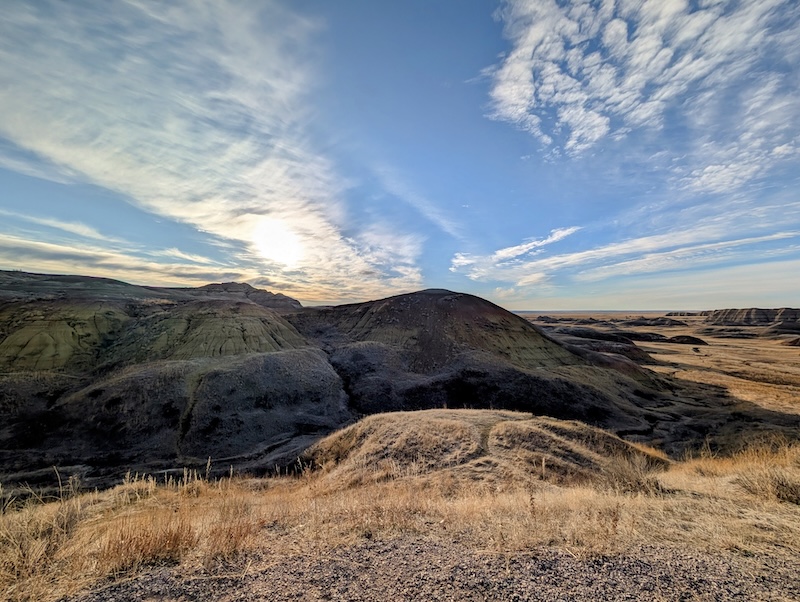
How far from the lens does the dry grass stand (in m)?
4.32

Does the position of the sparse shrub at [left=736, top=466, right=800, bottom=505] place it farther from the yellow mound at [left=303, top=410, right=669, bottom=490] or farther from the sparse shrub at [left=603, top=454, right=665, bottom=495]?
the yellow mound at [left=303, top=410, right=669, bottom=490]

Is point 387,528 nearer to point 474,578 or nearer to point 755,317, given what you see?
point 474,578

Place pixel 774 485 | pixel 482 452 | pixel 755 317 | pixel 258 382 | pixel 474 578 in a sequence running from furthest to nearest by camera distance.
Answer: pixel 755 317
pixel 258 382
pixel 482 452
pixel 774 485
pixel 474 578

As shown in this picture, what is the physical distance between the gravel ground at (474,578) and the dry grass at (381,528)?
0.27 meters

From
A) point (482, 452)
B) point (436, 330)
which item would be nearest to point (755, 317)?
point (436, 330)

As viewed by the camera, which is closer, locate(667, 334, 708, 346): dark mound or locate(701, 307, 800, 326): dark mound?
locate(667, 334, 708, 346): dark mound

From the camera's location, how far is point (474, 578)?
405 centimetres

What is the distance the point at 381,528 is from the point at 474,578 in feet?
6.59

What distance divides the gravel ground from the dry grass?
0.88 ft

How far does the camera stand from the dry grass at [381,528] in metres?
4.32

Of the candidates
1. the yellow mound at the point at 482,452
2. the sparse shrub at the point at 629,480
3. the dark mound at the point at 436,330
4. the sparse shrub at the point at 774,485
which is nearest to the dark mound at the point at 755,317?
the dark mound at the point at 436,330

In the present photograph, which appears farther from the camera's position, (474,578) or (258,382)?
(258,382)

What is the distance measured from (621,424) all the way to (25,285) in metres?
68.4

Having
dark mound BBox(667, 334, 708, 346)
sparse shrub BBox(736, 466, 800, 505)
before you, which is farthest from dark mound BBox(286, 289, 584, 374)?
dark mound BBox(667, 334, 708, 346)
